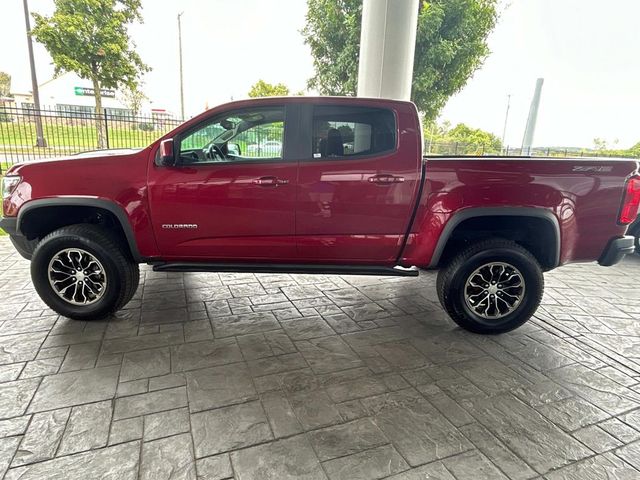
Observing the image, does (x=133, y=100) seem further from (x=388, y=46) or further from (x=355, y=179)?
(x=355, y=179)

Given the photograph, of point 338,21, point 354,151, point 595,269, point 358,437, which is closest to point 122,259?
point 354,151

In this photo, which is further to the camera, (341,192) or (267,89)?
(267,89)

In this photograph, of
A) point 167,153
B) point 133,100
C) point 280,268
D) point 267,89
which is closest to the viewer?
point 167,153

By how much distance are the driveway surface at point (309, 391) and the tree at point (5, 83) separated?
54.0 metres

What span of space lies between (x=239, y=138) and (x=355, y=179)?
3.46 feet

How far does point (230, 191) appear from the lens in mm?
3236

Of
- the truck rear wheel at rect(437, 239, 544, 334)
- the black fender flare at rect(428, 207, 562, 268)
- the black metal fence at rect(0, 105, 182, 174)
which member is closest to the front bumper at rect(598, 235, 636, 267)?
the black fender flare at rect(428, 207, 562, 268)

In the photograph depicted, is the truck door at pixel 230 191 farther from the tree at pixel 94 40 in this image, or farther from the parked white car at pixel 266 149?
the tree at pixel 94 40

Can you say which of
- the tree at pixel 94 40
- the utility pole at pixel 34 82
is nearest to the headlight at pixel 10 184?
the utility pole at pixel 34 82

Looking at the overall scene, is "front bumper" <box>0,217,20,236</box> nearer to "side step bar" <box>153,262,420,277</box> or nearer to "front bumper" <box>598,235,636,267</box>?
"side step bar" <box>153,262,420,277</box>

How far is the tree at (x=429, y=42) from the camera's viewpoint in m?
9.90

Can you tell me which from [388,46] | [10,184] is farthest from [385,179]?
[388,46]

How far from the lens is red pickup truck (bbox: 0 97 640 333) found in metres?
3.18

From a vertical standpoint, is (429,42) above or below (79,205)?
above
